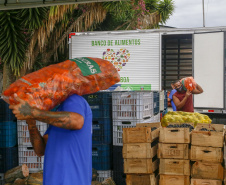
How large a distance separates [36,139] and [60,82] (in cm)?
49

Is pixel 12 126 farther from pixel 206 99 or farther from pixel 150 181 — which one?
pixel 206 99

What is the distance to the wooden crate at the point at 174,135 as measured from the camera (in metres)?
5.30

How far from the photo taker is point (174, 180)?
535 cm

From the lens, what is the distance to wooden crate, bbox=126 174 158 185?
209 inches

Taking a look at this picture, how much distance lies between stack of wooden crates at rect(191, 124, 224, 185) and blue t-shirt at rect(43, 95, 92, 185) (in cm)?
303

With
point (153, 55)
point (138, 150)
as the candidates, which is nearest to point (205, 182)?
point (138, 150)

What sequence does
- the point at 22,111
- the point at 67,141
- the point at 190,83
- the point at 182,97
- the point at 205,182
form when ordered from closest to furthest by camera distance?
the point at 22,111 < the point at 67,141 < the point at 205,182 < the point at 190,83 < the point at 182,97

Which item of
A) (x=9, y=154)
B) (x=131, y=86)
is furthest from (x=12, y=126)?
(x=131, y=86)

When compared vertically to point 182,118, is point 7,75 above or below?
above

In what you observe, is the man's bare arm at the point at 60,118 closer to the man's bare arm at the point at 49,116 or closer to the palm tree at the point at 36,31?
the man's bare arm at the point at 49,116

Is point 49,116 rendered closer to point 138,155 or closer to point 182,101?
point 138,155

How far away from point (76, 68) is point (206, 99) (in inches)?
315

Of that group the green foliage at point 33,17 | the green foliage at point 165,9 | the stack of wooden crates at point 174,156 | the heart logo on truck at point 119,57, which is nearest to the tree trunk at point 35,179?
the stack of wooden crates at point 174,156

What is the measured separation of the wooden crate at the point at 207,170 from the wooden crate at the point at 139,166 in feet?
2.08
